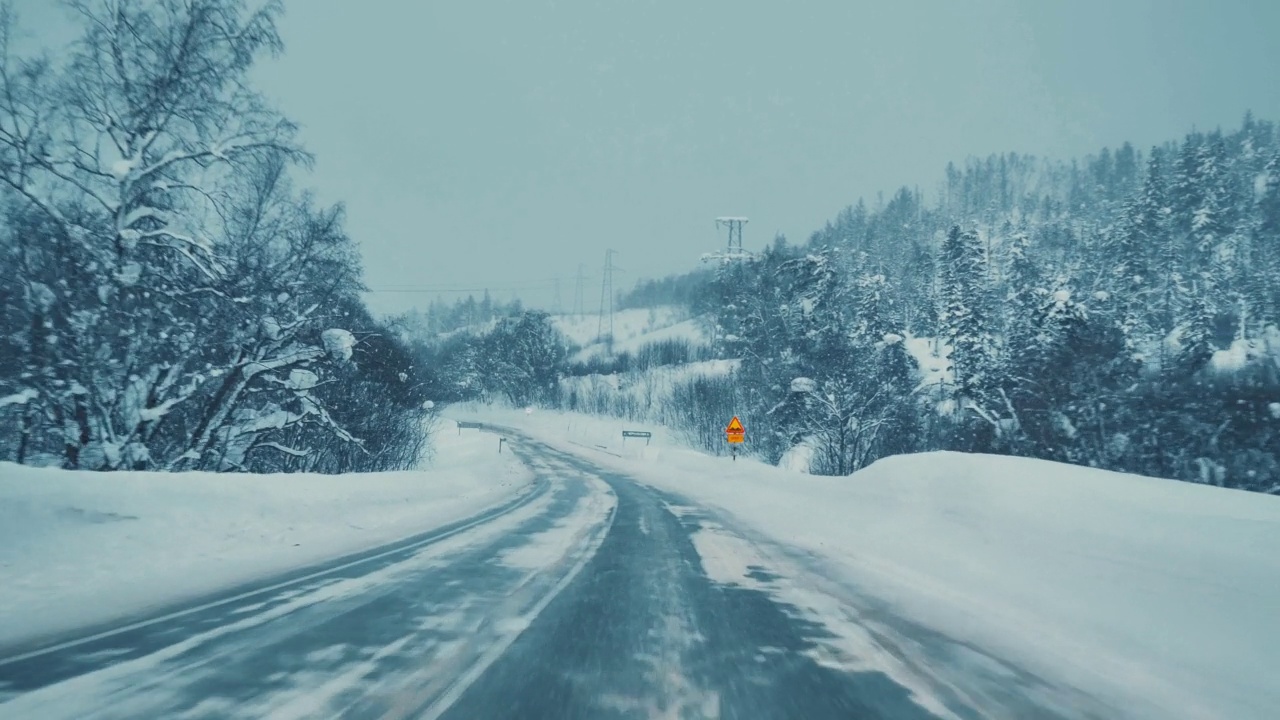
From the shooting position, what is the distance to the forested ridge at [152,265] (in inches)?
472

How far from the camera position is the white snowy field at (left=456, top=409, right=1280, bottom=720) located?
17.4 feet

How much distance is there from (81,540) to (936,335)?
278 feet

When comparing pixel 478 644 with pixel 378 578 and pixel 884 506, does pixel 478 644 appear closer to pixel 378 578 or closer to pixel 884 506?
pixel 378 578

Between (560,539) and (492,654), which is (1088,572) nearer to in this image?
(492,654)

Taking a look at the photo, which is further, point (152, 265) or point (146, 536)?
point (152, 265)

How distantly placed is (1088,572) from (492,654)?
551cm

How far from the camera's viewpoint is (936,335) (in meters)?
83.6

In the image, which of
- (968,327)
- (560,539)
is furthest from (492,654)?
(968,327)

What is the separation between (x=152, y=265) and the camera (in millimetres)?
13242

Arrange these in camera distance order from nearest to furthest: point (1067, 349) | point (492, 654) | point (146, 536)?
point (492, 654) < point (146, 536) < point (1067, 349)

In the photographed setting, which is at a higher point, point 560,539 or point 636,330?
point 636,330

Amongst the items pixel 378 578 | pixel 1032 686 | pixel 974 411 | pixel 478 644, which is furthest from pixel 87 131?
pixel 974 411

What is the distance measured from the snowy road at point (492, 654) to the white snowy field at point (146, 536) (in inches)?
33.1

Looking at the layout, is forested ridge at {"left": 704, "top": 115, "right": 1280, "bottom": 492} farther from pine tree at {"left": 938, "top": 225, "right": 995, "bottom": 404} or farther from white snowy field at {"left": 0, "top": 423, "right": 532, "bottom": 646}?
white snowy field at {"left": 0, "top": 423, "right": 532, "bottom": 646}
